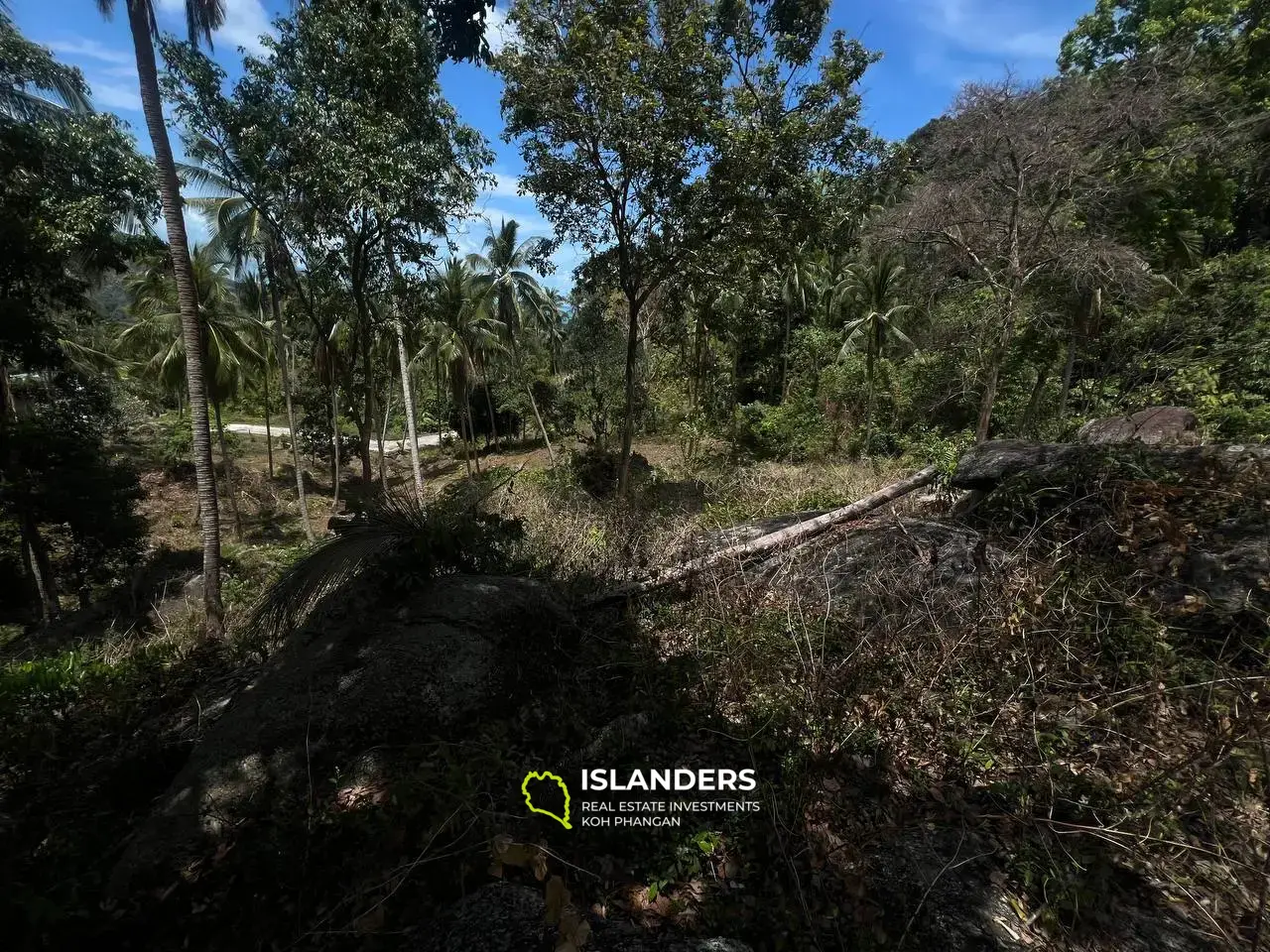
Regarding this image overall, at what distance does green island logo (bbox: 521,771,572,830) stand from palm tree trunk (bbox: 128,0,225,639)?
18.1 feet

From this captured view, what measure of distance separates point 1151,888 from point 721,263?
8196 mm

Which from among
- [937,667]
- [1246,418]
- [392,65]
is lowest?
[937,667]

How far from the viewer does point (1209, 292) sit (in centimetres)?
1064

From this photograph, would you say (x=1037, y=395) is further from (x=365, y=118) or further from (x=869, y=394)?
(x=365, y=118)

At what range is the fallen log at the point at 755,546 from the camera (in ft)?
15.6

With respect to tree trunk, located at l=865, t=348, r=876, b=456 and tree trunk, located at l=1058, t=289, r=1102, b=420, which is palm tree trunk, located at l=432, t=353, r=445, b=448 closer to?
tree trunk, located at l=865, t=348, r=876, b=456

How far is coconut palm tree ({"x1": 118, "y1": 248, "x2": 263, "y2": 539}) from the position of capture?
52.0ft

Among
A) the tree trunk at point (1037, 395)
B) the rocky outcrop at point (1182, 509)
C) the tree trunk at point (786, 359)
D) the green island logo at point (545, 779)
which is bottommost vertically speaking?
the green island logo at point (545, 779)

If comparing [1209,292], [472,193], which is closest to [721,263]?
[472,193]

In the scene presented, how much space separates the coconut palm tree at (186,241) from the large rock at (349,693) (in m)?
4.02

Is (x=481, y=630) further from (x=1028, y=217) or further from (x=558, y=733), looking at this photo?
(x=1028, y=217)

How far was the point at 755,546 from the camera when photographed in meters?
5.12

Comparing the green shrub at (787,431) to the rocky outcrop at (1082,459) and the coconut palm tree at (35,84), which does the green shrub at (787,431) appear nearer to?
the rocky outcrop at (1082,459)

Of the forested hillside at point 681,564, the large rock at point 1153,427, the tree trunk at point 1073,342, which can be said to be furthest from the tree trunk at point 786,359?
the large rock at point 1153,427
